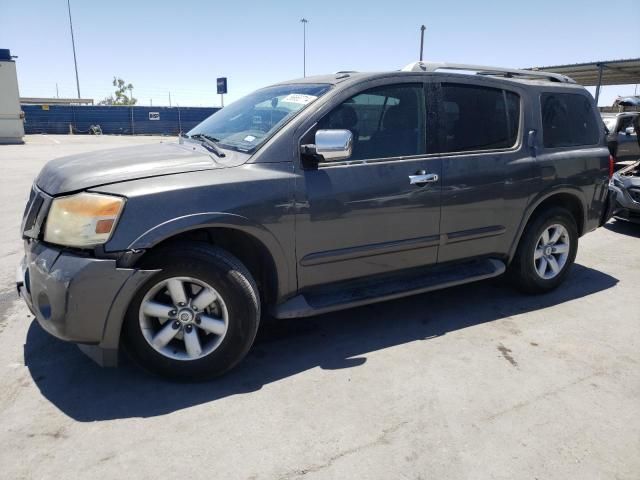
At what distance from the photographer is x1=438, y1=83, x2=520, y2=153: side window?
12.2 ft

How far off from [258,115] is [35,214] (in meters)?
1.56

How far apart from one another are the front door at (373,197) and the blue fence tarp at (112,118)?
3286cm

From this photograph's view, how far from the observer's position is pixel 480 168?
12.4 ft

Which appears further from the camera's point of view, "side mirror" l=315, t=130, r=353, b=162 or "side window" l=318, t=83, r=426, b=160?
"side window" l=318, t=83, r=426, b=160

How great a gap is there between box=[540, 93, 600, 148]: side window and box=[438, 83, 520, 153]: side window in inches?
14.5

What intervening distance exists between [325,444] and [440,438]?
58 cm

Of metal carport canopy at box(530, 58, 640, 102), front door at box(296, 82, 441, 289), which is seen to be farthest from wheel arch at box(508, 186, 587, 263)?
metal carport canopy at box(530, 58, 640, 102)

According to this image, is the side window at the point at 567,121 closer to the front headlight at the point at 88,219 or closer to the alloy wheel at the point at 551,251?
the alloy wheel at the point at 551,251

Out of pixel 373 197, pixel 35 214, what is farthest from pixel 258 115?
pixel 35 214

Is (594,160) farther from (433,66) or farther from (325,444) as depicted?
(325,444)

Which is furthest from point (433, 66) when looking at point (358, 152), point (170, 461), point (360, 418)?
point (170, 461)

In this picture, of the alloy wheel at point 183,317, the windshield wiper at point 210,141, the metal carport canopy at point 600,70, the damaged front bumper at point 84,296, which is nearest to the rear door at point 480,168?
the windshield wiper at point 210,141

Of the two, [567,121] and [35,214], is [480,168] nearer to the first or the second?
[567,121]

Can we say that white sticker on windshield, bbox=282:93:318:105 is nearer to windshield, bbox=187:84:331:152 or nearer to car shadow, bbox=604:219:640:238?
windshield, bbox=187:84:331:152
